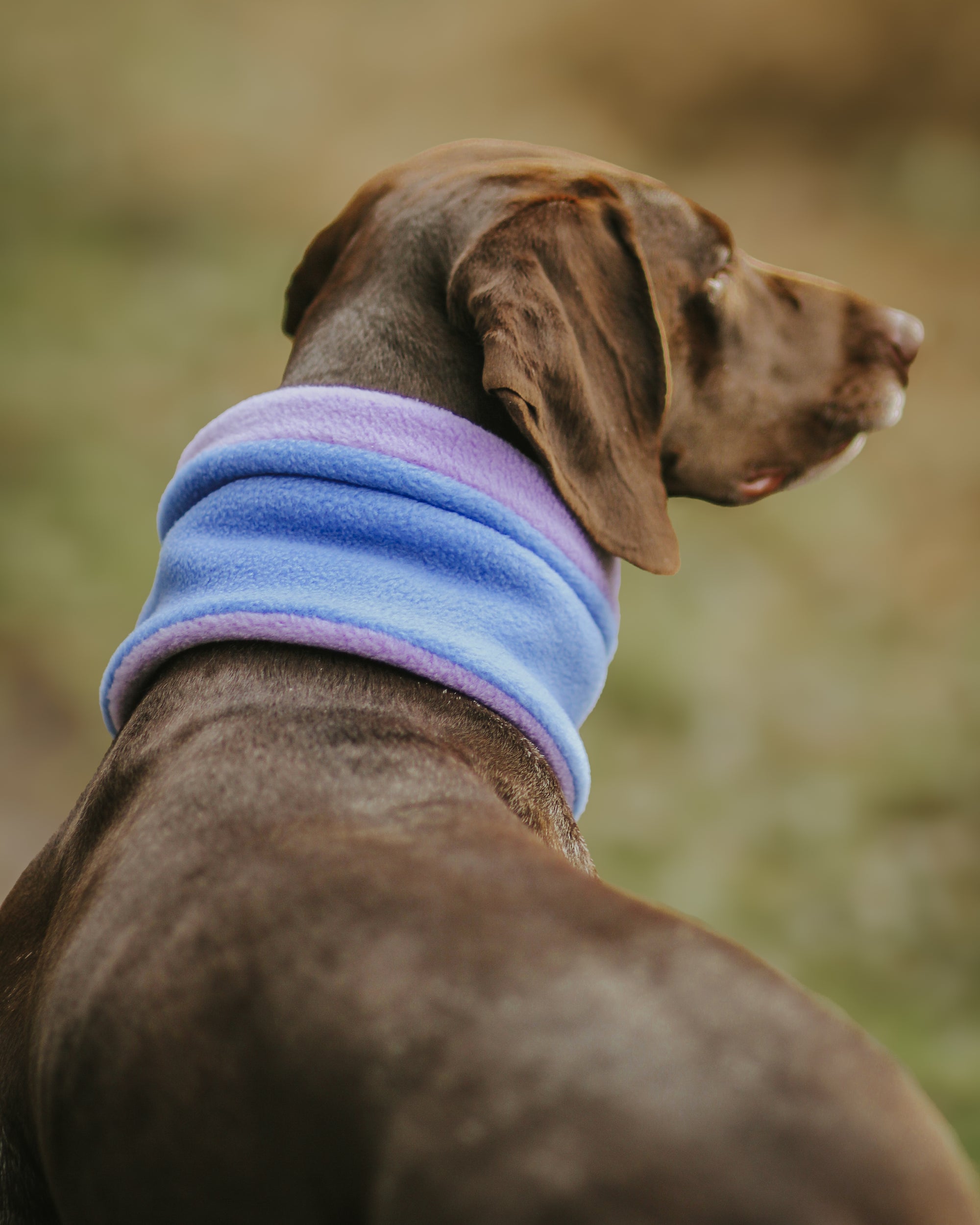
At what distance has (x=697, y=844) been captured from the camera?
8.96ft

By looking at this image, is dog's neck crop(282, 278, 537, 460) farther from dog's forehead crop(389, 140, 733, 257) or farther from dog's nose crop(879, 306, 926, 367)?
dog's nose crop(879, 306, 926, 367)

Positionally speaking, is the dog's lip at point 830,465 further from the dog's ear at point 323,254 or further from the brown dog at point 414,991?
the dog's ear at point 323,254

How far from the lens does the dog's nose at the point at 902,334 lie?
1.39 m

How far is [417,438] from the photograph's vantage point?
3.26 ft

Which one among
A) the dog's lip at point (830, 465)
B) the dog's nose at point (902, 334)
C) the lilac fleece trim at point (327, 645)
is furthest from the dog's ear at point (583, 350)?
the dog's nose at point (902, 334)

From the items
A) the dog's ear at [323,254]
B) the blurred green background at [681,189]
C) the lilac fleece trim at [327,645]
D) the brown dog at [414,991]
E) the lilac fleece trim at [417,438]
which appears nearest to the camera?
the brown dog at [414,991]

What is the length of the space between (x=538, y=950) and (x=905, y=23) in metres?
Result: 3.00

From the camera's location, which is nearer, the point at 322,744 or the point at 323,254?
the point at 322,744

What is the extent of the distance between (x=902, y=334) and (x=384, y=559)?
79 cm

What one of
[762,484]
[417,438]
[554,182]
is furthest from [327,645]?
[762,484]

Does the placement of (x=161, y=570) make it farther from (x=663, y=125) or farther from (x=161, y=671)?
(x=663, y=125)

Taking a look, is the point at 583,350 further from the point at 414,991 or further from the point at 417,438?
the point at 414,991

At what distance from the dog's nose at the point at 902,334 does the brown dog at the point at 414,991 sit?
0.51 m

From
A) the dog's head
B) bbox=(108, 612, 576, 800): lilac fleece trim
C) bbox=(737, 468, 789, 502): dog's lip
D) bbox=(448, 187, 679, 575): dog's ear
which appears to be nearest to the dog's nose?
the dog's head
